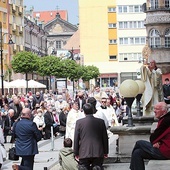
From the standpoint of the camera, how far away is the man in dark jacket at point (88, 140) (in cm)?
1287

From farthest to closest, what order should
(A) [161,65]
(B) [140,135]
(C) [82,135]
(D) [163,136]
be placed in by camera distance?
(A) [161,65], (B) [140,135], (C) [82,135], (D) [163,136]

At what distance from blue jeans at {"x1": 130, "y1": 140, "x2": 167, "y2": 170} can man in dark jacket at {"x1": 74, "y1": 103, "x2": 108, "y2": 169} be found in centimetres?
121

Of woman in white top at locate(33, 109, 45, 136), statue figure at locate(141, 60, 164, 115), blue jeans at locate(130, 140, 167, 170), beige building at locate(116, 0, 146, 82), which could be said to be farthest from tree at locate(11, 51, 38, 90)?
blue jeans at locate(130, 140, 167, 170)

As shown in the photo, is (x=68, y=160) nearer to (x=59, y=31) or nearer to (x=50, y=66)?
(x=50, y=66)

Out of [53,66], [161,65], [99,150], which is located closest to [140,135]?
[99,150]

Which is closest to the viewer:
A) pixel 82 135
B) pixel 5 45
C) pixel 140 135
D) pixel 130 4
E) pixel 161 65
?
pixel 82 135

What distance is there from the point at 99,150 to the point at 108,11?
98.6m

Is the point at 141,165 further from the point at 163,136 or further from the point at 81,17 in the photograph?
the point at 81,17

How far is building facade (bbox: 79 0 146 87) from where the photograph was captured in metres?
108

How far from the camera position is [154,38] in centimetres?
6222

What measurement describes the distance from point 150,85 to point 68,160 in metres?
6.22

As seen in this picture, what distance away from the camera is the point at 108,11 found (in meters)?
111

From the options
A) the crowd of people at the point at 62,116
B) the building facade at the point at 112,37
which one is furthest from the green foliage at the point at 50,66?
the crowd of people at the point at 62,116

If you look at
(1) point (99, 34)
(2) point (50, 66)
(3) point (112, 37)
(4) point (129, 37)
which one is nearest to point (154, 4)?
(2) point (50, 66)
